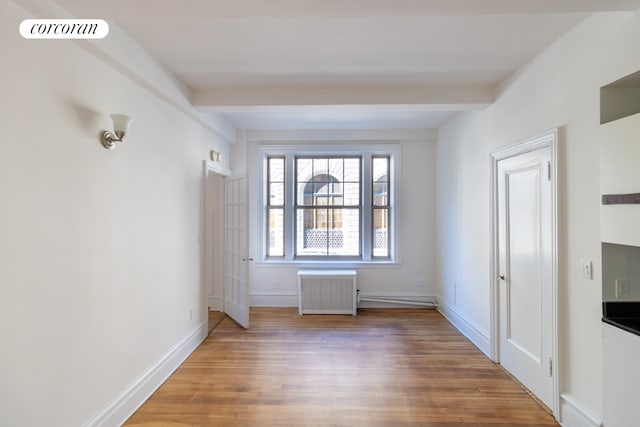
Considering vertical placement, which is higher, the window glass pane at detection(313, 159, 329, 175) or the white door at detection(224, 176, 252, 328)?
the window glass pane at detection(313, 159, 329, 175)

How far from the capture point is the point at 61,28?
1671mm

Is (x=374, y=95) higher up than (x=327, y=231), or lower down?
higher up

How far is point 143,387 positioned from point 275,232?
298 centimetres

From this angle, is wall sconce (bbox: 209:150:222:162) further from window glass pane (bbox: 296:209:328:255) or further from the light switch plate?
the light switch plate

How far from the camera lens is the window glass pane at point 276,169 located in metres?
5.27

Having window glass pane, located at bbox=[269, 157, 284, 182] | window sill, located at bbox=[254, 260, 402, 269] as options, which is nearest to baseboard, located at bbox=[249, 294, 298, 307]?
window sill, located at bbox=[254, 260, 402, 269]

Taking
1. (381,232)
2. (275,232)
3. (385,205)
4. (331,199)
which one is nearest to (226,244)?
(275,232)

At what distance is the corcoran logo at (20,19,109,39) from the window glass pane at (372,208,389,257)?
13.7ft

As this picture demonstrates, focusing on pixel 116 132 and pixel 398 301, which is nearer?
pixel 116 132

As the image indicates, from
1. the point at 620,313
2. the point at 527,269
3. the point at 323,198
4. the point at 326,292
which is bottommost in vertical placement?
the point at 326,292

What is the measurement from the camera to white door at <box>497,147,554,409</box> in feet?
8.10

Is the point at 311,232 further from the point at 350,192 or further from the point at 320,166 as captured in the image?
the point at 320,166

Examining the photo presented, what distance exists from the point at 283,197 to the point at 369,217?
4.52 feet

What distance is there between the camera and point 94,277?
2.05 m
